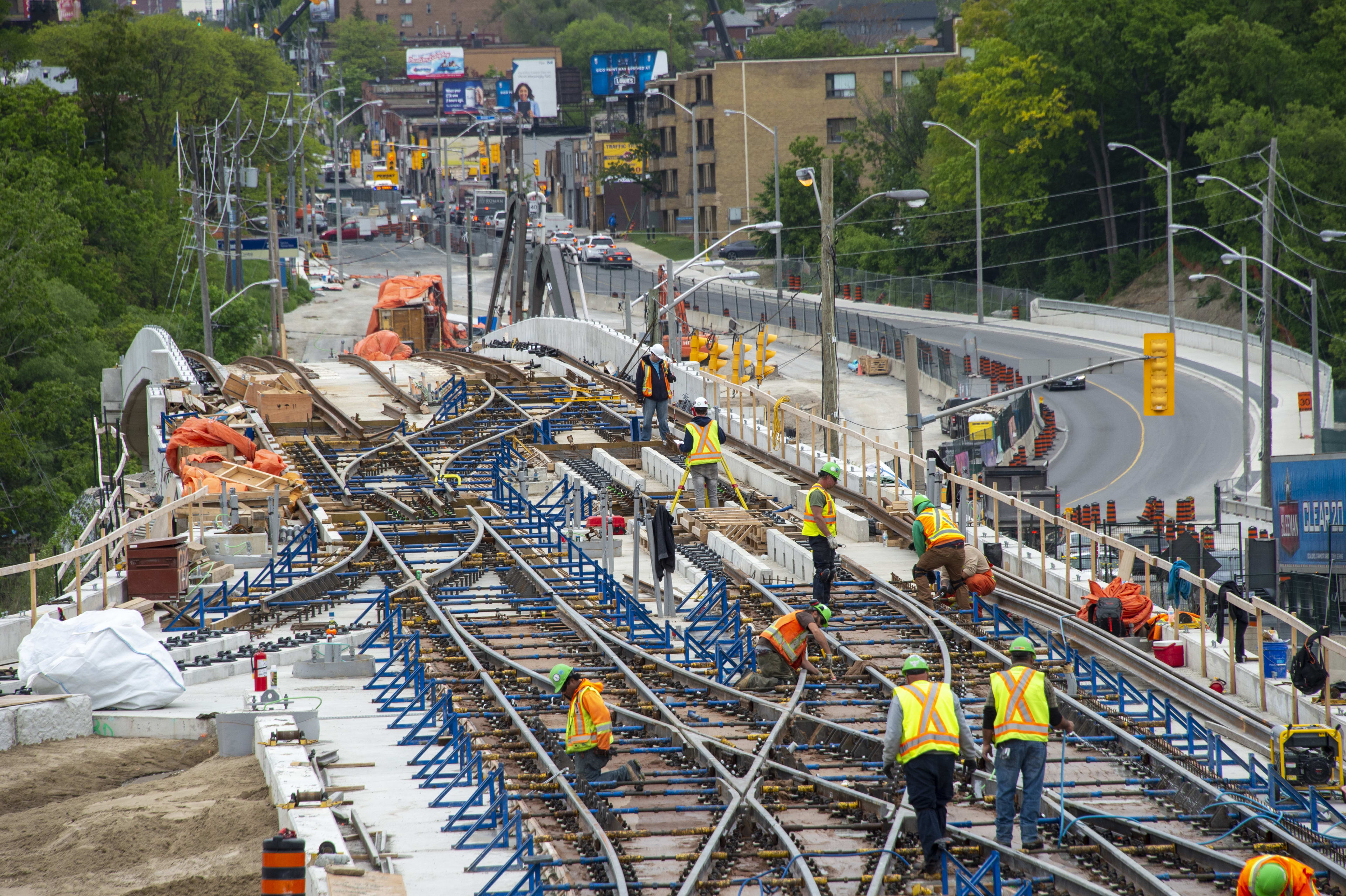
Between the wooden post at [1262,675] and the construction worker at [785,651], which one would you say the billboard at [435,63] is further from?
the wooden post at [1262,675]

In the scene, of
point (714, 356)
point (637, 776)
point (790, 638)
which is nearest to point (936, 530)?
point (790, 638)

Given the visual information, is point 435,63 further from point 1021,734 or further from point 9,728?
point 1021,734

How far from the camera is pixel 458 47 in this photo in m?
187

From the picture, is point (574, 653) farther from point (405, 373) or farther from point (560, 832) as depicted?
point (405, 373)

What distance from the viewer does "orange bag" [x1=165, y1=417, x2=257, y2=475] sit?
28.6 metres

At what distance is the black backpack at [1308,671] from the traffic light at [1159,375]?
1361cm

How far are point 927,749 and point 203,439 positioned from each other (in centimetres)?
2027

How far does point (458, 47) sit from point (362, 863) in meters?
182

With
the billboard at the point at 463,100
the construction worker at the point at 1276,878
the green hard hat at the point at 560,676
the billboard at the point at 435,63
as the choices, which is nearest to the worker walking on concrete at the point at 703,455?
the green hard hat at the point at 560,676

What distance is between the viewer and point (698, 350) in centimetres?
5241

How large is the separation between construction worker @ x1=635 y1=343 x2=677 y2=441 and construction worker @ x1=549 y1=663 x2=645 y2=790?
16250mm

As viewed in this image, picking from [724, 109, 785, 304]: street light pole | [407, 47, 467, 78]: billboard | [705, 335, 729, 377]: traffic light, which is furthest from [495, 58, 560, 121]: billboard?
[705, 335, 729, 377]: traffic light

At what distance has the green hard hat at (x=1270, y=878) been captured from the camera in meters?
9.79

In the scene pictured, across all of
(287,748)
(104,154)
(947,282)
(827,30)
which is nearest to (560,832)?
(287,748)
